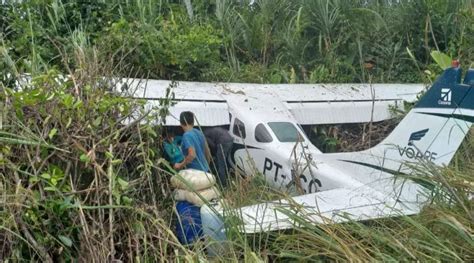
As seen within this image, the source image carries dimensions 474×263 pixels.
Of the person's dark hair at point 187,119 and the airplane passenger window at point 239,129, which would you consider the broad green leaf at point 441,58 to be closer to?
the airplane passenger window at point 239,129

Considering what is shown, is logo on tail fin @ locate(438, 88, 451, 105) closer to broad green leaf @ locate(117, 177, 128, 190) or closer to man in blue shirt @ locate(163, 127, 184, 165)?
man in blue shirt @ locate(163, 127, 184, 165)

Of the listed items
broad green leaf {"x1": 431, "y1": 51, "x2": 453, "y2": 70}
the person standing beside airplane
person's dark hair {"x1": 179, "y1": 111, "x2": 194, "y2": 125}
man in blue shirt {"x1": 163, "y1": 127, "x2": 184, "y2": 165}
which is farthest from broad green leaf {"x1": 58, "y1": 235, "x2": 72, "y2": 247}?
broad green leaf {"x1": 431, "y1": 51, "x2": 453, "y2": 70}

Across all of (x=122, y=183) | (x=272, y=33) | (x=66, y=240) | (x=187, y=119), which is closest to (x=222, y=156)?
(x=187, y=119)

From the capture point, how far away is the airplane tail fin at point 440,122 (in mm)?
6172

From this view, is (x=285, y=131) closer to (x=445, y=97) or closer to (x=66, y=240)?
(x=445, y=97)

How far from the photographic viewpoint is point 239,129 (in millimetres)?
8562

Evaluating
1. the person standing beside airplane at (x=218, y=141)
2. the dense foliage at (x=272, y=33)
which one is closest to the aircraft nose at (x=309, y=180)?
the person standing beside airplane at (x=218, y=141)

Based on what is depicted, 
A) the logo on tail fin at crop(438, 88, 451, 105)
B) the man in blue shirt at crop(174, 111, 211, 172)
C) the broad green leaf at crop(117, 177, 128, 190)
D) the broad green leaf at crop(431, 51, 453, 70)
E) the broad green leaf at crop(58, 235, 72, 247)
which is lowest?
the broad green leaf at crop(58, 235, 72, 247)

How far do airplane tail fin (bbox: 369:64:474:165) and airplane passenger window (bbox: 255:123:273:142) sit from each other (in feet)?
5.68

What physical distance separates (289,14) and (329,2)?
921 mm

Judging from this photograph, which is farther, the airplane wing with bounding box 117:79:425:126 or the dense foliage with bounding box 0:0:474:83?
the dense foliage with bounding box 0:0:474:83

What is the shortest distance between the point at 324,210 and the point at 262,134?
2762 millimetres

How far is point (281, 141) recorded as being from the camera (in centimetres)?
823

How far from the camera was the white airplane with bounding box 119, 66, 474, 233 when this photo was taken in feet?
16.7
